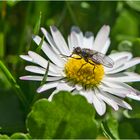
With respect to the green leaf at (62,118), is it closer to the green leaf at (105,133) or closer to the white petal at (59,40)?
the green leaf at (105,133)

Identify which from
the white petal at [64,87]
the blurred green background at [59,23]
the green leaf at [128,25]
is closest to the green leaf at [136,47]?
the blurred green background at [59,23]

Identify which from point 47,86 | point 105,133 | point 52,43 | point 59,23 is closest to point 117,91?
point 105,133

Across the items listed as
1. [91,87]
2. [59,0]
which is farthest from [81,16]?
[91,87]

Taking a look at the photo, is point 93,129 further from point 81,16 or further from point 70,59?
point 81,16

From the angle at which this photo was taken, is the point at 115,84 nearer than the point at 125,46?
Yes

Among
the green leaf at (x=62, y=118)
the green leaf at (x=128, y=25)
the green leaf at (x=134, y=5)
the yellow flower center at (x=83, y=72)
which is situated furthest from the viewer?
the green leaf at (x=128, y=25)

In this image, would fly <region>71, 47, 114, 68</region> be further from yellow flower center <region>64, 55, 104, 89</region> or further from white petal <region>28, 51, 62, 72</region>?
white petal <region>28, 51, 62, 72</region>

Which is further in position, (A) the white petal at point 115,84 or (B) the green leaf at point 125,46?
(B) the green leaf at point 125,46

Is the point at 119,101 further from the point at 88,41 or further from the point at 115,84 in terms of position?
the point at 88,41
